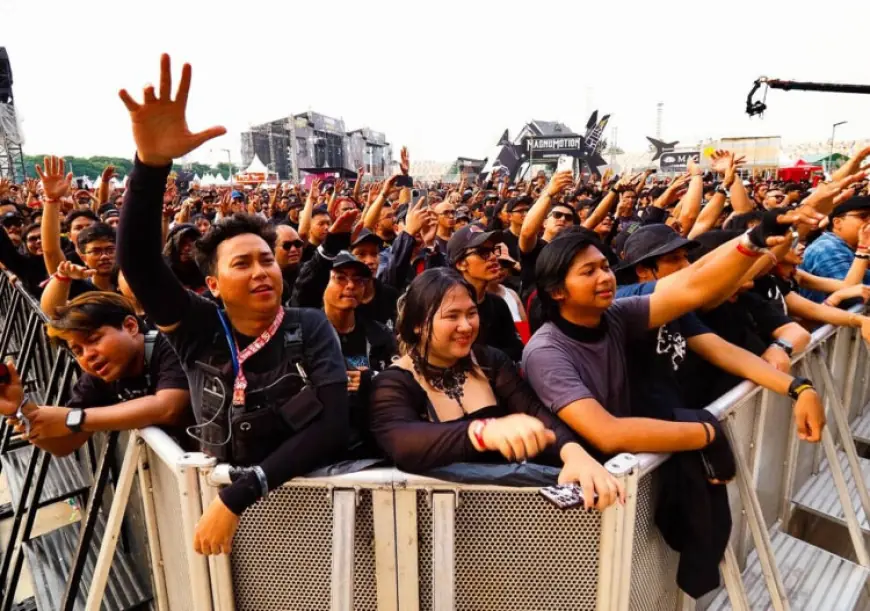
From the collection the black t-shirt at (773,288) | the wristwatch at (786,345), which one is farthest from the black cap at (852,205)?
the wristwatch at (786,345)

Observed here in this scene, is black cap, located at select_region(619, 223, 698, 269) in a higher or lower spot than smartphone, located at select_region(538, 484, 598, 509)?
higher

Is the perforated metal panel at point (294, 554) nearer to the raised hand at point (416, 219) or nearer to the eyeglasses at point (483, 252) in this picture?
the eyeglasses at point (483, 252)

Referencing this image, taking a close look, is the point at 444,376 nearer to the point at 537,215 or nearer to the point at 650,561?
the point at 650,561

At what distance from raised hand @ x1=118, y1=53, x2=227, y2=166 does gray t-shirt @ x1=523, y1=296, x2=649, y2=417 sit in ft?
4.77

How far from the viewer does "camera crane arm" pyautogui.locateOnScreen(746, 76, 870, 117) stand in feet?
28.0

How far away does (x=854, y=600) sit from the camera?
8.88ft

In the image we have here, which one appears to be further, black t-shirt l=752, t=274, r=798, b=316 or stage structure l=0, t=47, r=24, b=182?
stage structure l=0, t=47, r=24, b=182

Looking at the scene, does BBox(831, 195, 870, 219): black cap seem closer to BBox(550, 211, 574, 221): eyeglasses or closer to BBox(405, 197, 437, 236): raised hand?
BBox(550, 211, 574, 221): eyeglasses

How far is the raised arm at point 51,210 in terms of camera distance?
4.39m

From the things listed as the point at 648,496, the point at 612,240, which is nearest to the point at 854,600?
the point at 648,496

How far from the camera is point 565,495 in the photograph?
1611 mm

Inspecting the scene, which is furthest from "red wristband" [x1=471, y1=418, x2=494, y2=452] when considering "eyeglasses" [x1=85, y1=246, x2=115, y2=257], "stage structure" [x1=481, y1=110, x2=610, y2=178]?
"stage structure" [x1=481, y1=110, x2=610, y2=178]

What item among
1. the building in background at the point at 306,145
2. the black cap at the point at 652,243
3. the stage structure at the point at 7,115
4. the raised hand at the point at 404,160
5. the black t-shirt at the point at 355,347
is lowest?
the black t-shirt at the point at 355,347

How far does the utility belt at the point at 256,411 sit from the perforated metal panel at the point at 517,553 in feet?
1.62
